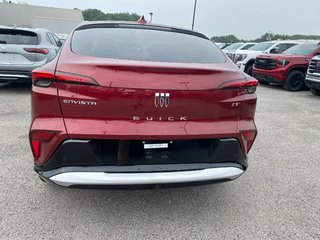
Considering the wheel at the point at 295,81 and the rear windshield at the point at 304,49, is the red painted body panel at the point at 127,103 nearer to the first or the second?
the wheel at the point at 295,81

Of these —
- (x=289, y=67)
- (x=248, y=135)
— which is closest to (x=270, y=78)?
(x=289, y=67)

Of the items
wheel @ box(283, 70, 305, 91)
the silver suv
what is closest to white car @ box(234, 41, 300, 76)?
wheel @ box(283, 70, 305, 91)

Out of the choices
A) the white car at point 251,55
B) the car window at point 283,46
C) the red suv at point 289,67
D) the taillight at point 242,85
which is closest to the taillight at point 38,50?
the taillight at point 242,85

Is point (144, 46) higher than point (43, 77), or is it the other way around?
point (144, 46)

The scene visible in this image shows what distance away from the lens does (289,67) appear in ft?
31.3

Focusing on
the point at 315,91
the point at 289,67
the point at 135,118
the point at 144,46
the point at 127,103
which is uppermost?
the point at 144,46

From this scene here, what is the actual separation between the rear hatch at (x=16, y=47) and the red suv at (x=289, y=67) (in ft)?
25.0

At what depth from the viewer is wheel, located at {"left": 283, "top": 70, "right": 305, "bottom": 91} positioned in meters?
9.79

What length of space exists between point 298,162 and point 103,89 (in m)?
2.98

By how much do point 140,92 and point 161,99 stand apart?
0.53 ft

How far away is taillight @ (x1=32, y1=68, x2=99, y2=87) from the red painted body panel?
0.03 meters

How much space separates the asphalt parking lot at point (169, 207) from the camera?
225 centimetres

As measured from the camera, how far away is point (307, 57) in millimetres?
9703

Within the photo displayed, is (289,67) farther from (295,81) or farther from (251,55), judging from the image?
(251,55)
